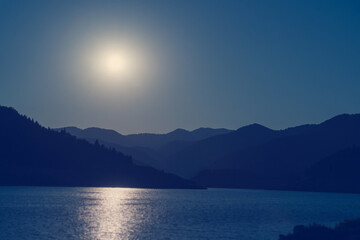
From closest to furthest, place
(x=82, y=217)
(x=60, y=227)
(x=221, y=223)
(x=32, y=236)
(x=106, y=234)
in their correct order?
(x=32, y=236) → (x=106, y=234) → (x=60, y=227) → (x=221, y=223) → (x=82, y=217)

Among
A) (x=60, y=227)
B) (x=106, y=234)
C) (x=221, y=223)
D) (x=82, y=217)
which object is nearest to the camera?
(x=106, y=234)

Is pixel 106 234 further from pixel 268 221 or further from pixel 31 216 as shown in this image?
pixel 268 221

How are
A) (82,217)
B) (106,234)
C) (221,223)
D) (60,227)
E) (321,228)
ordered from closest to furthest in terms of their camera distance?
1. (321,228)
2. (106,234)
3. (60,227)
4. (221,223)
5. (82,217)

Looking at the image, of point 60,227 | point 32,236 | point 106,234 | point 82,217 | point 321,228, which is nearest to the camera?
point 321,228

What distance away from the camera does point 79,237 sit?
82188 mm

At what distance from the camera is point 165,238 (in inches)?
3285

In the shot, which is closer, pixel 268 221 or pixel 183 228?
pixel 183 228

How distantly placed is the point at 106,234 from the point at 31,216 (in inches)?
1283

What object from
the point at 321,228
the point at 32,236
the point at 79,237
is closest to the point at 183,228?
the point at 79,237

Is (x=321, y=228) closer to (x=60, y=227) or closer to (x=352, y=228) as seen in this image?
(x=352, y=228)

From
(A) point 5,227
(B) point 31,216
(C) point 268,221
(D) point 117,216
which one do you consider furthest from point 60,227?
(C) point 268,221

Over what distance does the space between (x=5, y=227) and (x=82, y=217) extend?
88.3 ft

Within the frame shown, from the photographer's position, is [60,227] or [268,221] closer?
[60,227]

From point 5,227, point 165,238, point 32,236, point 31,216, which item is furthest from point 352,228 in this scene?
point 31,216
